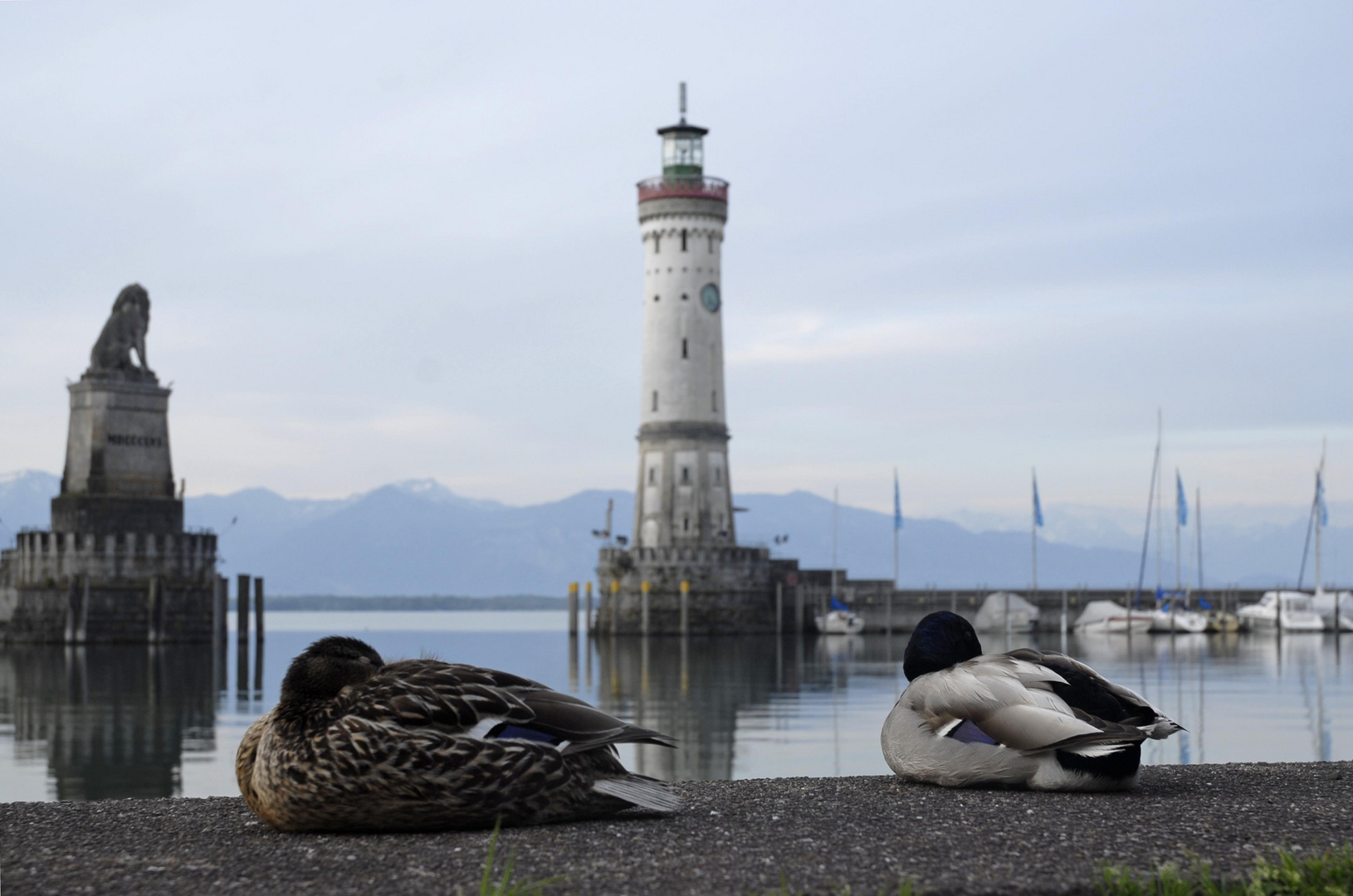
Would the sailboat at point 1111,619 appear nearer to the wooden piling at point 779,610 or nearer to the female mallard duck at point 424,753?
the wooden piling at point 779,610

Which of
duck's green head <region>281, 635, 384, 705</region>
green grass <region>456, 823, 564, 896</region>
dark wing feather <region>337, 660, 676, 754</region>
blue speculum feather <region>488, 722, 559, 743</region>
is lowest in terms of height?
green grass <region>456, 823, 564, 896</region>

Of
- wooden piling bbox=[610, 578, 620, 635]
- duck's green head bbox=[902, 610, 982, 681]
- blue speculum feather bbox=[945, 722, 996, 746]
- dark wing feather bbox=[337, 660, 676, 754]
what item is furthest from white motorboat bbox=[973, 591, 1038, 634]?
dark wing feather bbox=[337, 660, 676, 754]

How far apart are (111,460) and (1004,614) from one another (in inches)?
2083

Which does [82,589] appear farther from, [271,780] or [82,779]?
[271,780]

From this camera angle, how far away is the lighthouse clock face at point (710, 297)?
280 feet

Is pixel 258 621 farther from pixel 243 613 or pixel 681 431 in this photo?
pixel 681 431

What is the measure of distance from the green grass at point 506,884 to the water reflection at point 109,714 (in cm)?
1965

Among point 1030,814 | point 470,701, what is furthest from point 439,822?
point 1030,814

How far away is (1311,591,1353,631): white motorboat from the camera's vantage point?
95.1 meters

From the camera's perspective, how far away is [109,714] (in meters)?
42.3

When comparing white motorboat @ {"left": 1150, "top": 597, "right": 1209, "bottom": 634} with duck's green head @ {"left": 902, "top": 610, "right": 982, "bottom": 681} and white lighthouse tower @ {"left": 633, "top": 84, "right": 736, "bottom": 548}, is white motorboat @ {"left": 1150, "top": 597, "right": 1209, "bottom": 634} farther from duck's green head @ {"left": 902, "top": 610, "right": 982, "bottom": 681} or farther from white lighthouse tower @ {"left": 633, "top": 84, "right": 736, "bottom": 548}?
duck's green head @ {"left": 902, "top": 610, "right": 982, "bottom": 681}

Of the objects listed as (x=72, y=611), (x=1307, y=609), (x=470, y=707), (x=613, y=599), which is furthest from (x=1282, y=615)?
(x=470, y=707)

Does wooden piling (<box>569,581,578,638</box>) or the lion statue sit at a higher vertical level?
the lion statue

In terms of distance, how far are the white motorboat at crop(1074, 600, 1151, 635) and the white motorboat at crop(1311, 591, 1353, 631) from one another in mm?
11404
